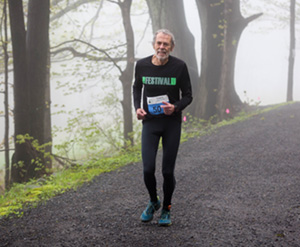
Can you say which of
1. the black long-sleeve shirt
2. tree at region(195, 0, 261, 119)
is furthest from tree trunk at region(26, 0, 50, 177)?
tree at region(195, 0, 261, 119)

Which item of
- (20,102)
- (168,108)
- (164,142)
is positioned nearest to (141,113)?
(168,108)

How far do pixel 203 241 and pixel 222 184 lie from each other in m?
2.60

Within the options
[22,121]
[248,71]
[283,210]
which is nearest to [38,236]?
[283,210]

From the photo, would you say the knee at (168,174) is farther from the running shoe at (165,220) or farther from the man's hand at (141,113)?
the man's hand at (141,113)

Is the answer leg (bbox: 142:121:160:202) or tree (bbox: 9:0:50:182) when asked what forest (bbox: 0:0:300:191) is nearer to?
tree (bbox: 9:0:50:182)

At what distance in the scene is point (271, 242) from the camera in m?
3.58

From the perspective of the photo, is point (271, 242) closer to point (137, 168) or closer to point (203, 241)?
point (203, 241)

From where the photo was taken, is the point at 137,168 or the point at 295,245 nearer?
the point at 295,245

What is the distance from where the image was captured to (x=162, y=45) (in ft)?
12.5

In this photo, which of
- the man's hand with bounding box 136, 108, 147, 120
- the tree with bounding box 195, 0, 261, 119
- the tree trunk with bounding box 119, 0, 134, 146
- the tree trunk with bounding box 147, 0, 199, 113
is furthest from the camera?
the tree trunk with bounding box 147, 0, 199, 113

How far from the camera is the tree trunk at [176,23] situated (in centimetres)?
1535

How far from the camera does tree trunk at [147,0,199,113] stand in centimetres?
1535

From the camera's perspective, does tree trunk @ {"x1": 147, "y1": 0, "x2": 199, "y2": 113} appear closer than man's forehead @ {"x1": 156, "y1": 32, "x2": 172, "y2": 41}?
No

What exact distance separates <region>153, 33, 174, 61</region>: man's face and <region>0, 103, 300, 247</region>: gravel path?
2.05 m
